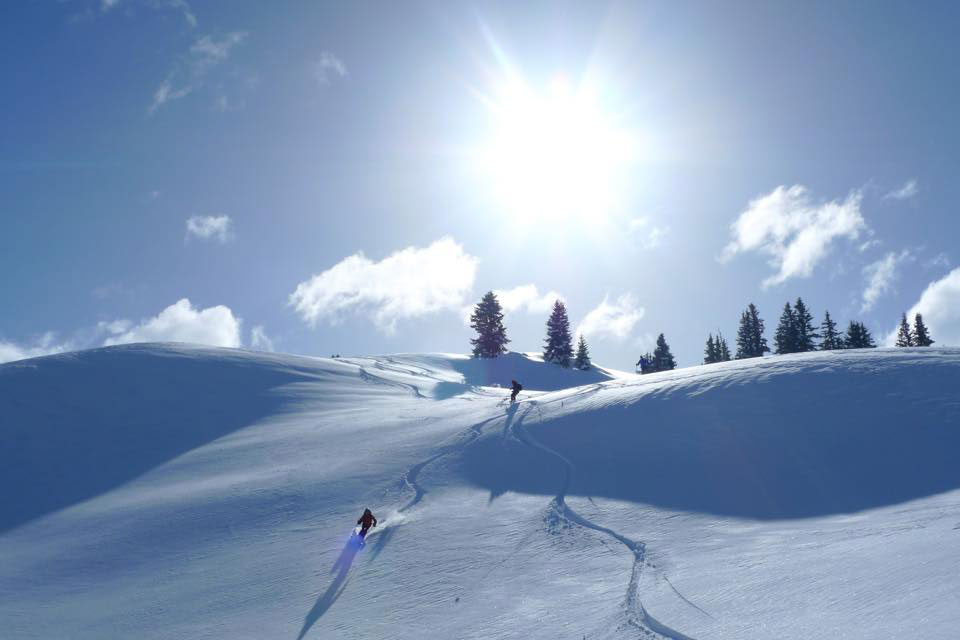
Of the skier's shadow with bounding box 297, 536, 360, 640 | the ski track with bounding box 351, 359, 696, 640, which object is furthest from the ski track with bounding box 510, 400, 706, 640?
the skier's shadow with bounding box 297, 536, 360, 640

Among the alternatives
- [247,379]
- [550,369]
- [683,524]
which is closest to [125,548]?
[683,524]

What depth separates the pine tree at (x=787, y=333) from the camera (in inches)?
2422

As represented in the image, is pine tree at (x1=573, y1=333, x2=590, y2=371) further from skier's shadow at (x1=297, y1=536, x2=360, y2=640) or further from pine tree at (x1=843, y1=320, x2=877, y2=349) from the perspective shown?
skier's shadow at (x1=297, y1=536, x2=360, y2=640)

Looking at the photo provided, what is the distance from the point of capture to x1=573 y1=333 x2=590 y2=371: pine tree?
66875 mm

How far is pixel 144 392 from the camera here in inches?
1299

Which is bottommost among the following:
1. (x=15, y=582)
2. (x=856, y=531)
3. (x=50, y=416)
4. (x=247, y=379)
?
(x=15, y=582)

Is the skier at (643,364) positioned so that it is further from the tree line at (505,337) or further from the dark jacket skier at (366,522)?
the dark jacket skier at (366,522)

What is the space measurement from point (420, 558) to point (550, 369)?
48753 millimetres

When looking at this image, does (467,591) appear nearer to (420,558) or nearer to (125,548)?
(420,558)

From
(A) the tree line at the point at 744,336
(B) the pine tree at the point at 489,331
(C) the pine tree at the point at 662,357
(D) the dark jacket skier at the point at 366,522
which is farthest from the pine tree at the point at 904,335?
(D) the dark jacket skier at the point at 366,522

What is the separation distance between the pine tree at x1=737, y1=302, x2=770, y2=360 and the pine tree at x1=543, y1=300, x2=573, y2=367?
2082 cm

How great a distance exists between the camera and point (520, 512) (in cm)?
1552

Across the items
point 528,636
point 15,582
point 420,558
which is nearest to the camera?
point 528,636

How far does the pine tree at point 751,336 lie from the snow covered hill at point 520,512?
143ft
